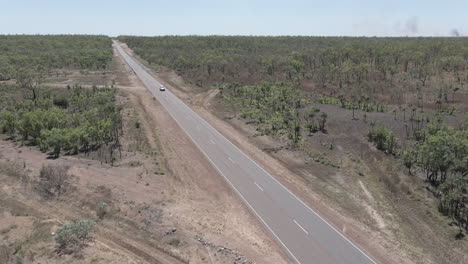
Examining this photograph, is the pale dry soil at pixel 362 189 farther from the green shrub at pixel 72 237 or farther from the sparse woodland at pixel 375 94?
the green shrub at pixel 72 237

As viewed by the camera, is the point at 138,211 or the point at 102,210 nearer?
the point at 102,210

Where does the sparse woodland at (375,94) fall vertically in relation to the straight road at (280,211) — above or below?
above

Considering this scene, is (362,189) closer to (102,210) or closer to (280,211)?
(280,211)

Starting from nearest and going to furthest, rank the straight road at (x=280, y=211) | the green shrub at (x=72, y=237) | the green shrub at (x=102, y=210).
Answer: the green shrub at (x=72, y=237) → the straight road at (x=280, y=211) → the green shrub at (x=102, y=210)

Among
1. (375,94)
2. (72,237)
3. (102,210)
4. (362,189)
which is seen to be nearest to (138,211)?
(102,210)

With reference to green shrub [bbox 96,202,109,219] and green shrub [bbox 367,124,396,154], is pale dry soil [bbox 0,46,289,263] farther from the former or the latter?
green shrub [bbox 367,124,396,154]

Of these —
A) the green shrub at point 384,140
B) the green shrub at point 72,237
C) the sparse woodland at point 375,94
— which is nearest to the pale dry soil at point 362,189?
the green shrub at point 384,140

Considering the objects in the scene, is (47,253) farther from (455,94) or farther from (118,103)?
(455,94)

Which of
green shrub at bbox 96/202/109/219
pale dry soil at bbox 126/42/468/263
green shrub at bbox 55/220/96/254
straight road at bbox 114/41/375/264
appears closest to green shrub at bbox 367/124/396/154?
pale dry soil at bbox 126/42/468/263
